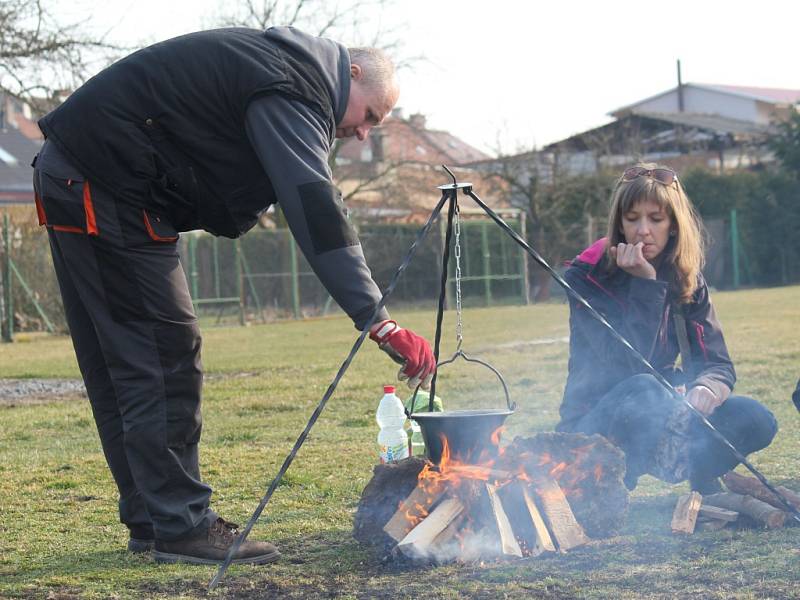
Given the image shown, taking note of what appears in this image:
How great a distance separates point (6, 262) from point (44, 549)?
50.4 ft

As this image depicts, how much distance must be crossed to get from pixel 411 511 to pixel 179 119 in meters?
1.50

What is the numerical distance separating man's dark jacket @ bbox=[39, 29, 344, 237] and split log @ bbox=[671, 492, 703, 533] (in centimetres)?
184

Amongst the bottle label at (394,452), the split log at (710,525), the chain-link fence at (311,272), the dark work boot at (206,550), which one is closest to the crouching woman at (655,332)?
the split log at (710,525)

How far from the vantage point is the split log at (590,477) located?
147 inches

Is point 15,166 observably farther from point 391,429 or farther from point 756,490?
point 756,490

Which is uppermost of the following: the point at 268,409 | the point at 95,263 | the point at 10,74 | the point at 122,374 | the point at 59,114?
the point at 10,74

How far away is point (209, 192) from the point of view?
357 centimetres

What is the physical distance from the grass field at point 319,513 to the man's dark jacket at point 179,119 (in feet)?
Answer: 4.09

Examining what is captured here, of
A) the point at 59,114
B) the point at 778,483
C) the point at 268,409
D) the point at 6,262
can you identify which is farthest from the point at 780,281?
the point at 59,114

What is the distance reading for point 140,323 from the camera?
359 centimetres

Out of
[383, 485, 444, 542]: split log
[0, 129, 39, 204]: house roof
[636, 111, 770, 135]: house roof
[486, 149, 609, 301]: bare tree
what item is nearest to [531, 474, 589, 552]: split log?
[383, 485, 444, 542]: split log

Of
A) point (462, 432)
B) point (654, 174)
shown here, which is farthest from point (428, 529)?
point (654, 174)

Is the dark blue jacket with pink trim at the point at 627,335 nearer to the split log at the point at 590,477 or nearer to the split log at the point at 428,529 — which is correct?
the split log at the point at 590,477

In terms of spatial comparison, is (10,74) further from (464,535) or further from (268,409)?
(464,535)
